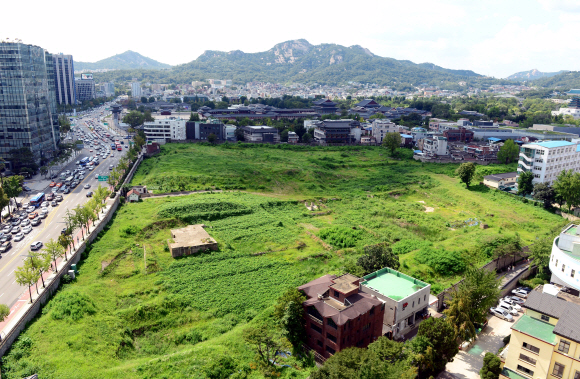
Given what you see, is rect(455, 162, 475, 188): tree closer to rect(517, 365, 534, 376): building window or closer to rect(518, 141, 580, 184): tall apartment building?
rect(518, 141, 580, 184): tall apartment building

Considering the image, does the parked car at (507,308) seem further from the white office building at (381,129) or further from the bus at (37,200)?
the white office building at (381,129)

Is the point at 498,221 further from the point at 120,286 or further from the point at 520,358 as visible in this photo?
the point at 120,286

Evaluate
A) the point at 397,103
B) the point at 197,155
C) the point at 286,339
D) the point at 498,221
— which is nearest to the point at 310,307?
the point at 286,339

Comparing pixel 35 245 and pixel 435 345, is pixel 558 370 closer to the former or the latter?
pixel 435 345

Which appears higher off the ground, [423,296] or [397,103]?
[397,103]

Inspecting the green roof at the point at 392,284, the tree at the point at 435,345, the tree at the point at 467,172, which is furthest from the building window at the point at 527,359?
the tree at the point at 467,172

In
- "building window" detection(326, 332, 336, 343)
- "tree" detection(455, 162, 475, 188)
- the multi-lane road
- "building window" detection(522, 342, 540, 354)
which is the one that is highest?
"tree" detection(455, 162, 475, 188)

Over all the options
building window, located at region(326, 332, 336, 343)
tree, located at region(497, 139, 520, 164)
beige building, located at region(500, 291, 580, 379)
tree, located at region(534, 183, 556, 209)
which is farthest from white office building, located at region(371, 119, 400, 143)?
building window, located at region(326, 332, 336, 343)
